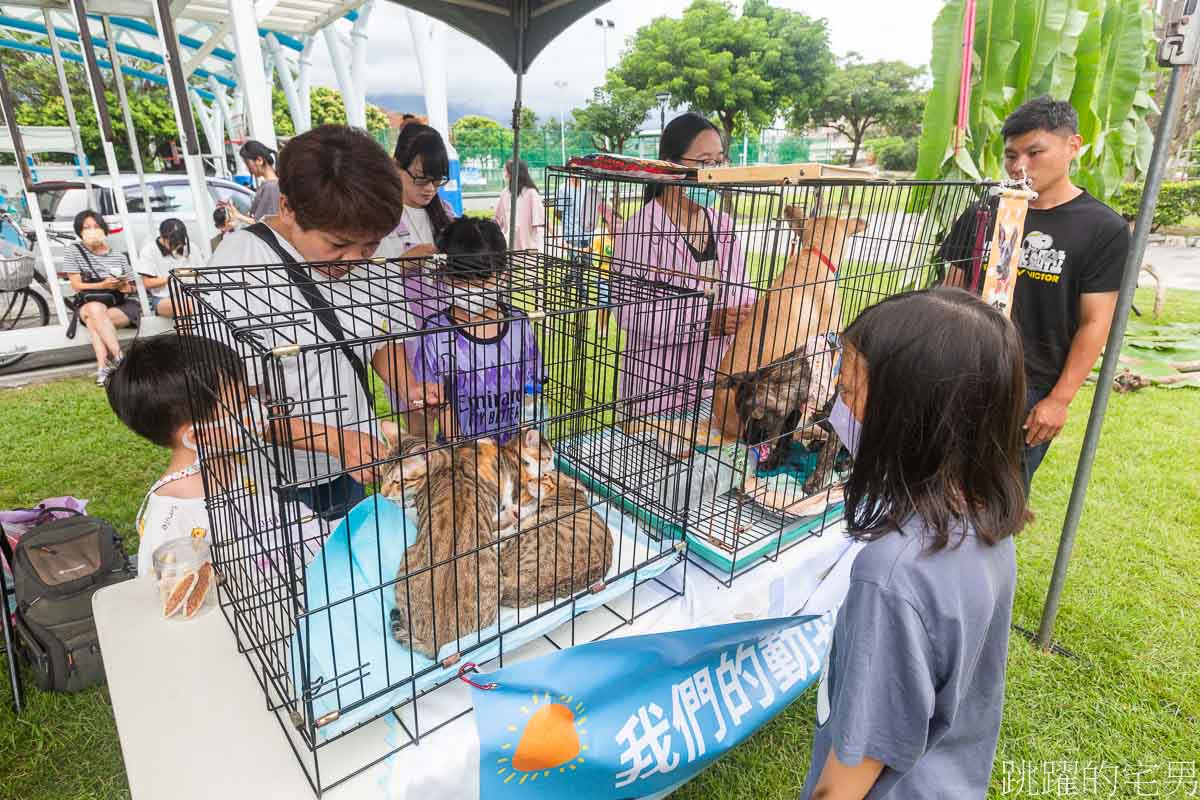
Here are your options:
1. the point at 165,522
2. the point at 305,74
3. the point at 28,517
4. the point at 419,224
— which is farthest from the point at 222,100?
the point at 165,522

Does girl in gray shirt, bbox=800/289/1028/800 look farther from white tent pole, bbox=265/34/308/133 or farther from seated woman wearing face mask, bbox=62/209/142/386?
white tent pole, bbox=265/34/308/133

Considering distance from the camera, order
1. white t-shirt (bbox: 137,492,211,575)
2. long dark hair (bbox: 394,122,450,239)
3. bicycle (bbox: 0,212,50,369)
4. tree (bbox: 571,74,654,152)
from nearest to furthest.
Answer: white t-shirt (bbox: 137,492,211,575) < long dark hair (bbox: 394,122,450,239) < bicycle (bbox: 0,212,50,369) < tree (bbox: 571,74,654,152)

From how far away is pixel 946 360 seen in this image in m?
0.85

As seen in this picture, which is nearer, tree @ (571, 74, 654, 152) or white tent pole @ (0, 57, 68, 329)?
white tent pole @ (0, 57, 68, 329)

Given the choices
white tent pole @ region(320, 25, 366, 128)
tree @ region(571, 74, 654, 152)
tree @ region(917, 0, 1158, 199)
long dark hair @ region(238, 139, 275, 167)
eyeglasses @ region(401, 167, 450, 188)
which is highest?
tree @ region(571, 74, 654, 152)

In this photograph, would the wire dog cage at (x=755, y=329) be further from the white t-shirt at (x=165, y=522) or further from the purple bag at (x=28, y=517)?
the purple bag at (x=28, y=517)

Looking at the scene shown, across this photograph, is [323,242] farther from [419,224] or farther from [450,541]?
[419,224]

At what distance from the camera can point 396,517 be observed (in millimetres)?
1466

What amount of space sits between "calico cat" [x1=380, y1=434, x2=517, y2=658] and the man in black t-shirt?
1.73 metres

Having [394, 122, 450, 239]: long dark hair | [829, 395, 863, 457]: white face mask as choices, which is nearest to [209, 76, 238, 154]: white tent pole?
[394, 122, 450, 239]: long dark hair

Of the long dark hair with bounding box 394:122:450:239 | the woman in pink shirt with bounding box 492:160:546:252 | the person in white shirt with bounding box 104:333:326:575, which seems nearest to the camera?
the person in white shirt with bounding box 104:333:326:575

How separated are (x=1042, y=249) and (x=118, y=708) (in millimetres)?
2930

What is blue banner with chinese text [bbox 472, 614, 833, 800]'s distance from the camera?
114 centimetres

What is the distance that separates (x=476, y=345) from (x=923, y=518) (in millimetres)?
1446
